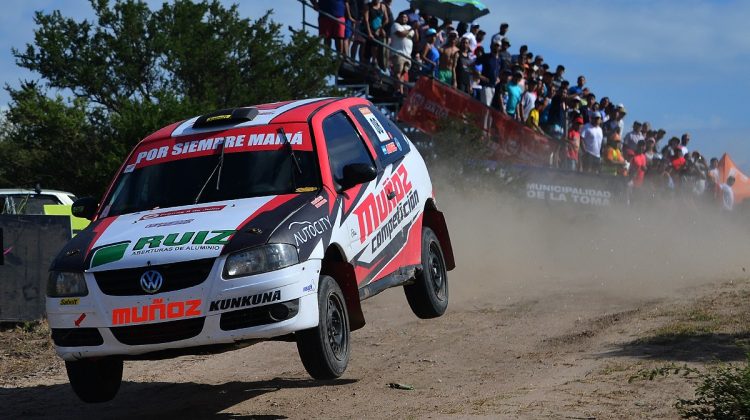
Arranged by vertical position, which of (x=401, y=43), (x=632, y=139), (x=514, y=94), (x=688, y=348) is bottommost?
(x=688, y=348)

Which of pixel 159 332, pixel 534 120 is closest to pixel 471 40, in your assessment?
pixel 534 120

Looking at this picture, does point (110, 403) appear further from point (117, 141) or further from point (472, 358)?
point (117, 141)

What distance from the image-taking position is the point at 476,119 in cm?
2053

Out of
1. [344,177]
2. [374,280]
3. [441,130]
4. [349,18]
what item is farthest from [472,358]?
[349,18]

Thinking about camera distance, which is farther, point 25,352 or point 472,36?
point 472,36

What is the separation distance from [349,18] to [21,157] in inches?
258

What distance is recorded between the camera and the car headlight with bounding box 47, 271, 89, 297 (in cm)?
709

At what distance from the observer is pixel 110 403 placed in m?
8.95

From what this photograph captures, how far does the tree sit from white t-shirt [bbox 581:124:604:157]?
525 centimetres

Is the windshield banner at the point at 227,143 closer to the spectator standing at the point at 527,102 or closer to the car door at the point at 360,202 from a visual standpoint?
the car door at the point at 360,202

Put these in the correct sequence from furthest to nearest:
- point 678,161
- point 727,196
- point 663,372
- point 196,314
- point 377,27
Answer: point 727,196 → point 678,161 → point 377,27 → point 663,372 → point 196,314

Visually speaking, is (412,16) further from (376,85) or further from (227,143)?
(227,143)

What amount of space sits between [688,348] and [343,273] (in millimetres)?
3476

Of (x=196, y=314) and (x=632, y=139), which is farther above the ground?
(x=632, y=139)
